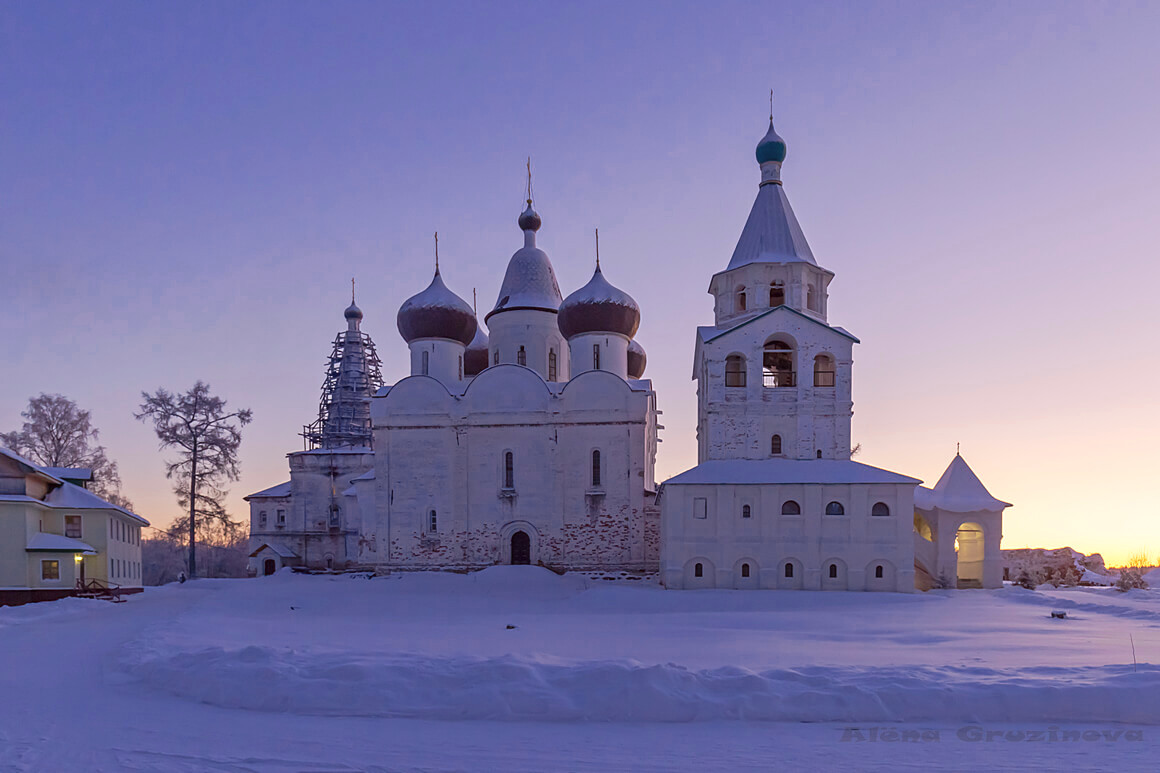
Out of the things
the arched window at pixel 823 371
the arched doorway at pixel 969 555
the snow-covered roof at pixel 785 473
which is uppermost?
the arched window at pixel 823 371

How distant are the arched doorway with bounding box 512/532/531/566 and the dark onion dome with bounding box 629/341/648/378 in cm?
1392

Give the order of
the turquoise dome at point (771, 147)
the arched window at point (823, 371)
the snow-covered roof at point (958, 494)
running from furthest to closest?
the turquoise dome at point (771, 147) → the arched window at point (823, 371) → the snow-covered roof at point (958, 494)

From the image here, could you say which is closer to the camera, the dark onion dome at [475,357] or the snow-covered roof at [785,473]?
the snow-covered roof at [785,473]

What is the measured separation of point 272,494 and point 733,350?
26.0 metres

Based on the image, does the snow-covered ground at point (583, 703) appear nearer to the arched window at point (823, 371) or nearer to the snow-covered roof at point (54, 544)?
the snow-covered roof at point (54, 544)

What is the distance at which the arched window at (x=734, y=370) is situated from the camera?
24375 mm

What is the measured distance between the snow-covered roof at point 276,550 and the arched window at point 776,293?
26807mm

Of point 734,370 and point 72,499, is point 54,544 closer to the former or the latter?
point 72,499

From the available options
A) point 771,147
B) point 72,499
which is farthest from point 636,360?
point 72,499

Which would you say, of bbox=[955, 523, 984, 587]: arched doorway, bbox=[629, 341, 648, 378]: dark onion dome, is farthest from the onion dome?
bbox=[955, 523, 984, 587]: arched doorway

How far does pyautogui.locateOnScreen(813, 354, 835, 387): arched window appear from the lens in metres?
24.0

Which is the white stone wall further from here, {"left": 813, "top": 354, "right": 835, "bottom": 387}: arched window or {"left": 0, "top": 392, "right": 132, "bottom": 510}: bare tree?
{"left": 0, "top": 392, "right": 132, "bottom": 510}: bare tree

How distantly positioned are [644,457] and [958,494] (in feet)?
34.2

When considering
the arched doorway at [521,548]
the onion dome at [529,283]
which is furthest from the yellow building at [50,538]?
the onion dome at [529,283]
